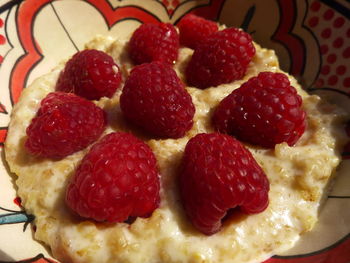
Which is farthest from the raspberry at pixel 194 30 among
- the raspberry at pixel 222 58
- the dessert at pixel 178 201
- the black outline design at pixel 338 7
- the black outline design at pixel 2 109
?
the black outline design at pixel 2 109

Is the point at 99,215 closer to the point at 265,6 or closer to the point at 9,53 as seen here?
the point at 9,53

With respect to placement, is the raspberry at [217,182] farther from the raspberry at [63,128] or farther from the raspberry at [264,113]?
the raspberry at [63,128]

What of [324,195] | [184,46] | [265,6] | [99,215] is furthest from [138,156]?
[265,6]

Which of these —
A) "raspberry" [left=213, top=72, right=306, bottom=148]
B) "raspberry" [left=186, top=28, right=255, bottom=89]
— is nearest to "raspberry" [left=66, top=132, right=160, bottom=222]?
"raspberry" [left=213, top=72, right=306, bottom=148]

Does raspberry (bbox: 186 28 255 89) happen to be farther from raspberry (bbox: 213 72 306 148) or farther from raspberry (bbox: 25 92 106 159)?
raspberry (bbox: 25 92 106 159)

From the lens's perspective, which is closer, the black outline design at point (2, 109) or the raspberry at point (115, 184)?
the raspberry at point (115, 184)

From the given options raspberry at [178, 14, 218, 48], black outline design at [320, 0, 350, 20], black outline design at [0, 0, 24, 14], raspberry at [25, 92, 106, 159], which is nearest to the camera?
raspberry at [25, 92, 106, 159]

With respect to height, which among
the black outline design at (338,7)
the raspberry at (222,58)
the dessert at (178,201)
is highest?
the black outline design at (338,7)

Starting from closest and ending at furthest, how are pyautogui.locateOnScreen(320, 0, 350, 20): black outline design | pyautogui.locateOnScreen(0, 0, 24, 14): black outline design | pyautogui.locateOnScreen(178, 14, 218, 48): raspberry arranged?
pyautogui.locateOnScreen(320, 0, 350, 20): black outline design < pyautogui.locateOnScreen(0, 0, 24, 14): black outline design < pyautogui.locateOnScreen(178, 14, 218, 48): raspberry
